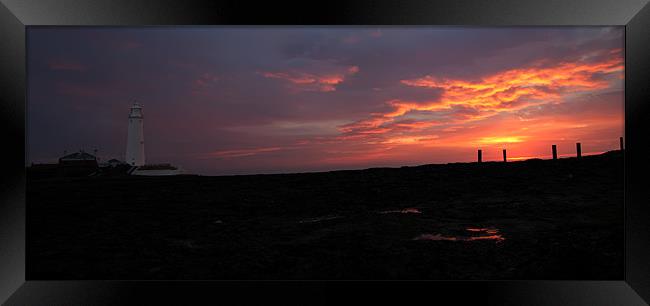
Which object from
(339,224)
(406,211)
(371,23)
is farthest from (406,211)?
(371,23)

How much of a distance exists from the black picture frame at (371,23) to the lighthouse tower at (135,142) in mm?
2599

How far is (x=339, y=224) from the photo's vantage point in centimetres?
583

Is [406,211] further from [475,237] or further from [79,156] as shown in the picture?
[79,156]

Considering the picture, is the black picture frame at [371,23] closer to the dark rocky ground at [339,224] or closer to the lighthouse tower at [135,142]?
the dark rocky ground at [339,224]

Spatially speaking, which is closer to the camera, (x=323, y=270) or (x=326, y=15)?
(x=326, y=15)

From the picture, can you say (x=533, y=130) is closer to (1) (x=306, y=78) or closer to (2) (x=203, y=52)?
(1) (x=306, y=78)

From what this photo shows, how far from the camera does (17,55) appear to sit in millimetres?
2805

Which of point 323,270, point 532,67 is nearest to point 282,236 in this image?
point 323,270

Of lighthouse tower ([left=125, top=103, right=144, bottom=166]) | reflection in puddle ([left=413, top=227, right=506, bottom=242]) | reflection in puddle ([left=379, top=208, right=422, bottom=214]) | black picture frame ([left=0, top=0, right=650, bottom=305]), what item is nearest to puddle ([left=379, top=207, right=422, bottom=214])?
reflection in puddle ([left=379, top=208, right=422, bottom=214])

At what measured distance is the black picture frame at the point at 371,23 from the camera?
2.69m

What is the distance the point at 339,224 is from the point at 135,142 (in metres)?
3.11

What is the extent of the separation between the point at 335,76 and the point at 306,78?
1.53 ft

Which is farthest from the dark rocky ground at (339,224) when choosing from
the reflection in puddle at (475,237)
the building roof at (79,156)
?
the building roof at (79,156)

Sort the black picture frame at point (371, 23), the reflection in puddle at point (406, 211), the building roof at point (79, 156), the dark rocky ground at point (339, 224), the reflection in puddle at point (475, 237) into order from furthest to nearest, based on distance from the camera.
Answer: the reflection in puddle at point (406, 211) < the reflection in puddle at point (475, 237) < the building roof at point (79, 156) < the dark rocky ground at point (339, 224) < the black picture frame at point (371, 23)
